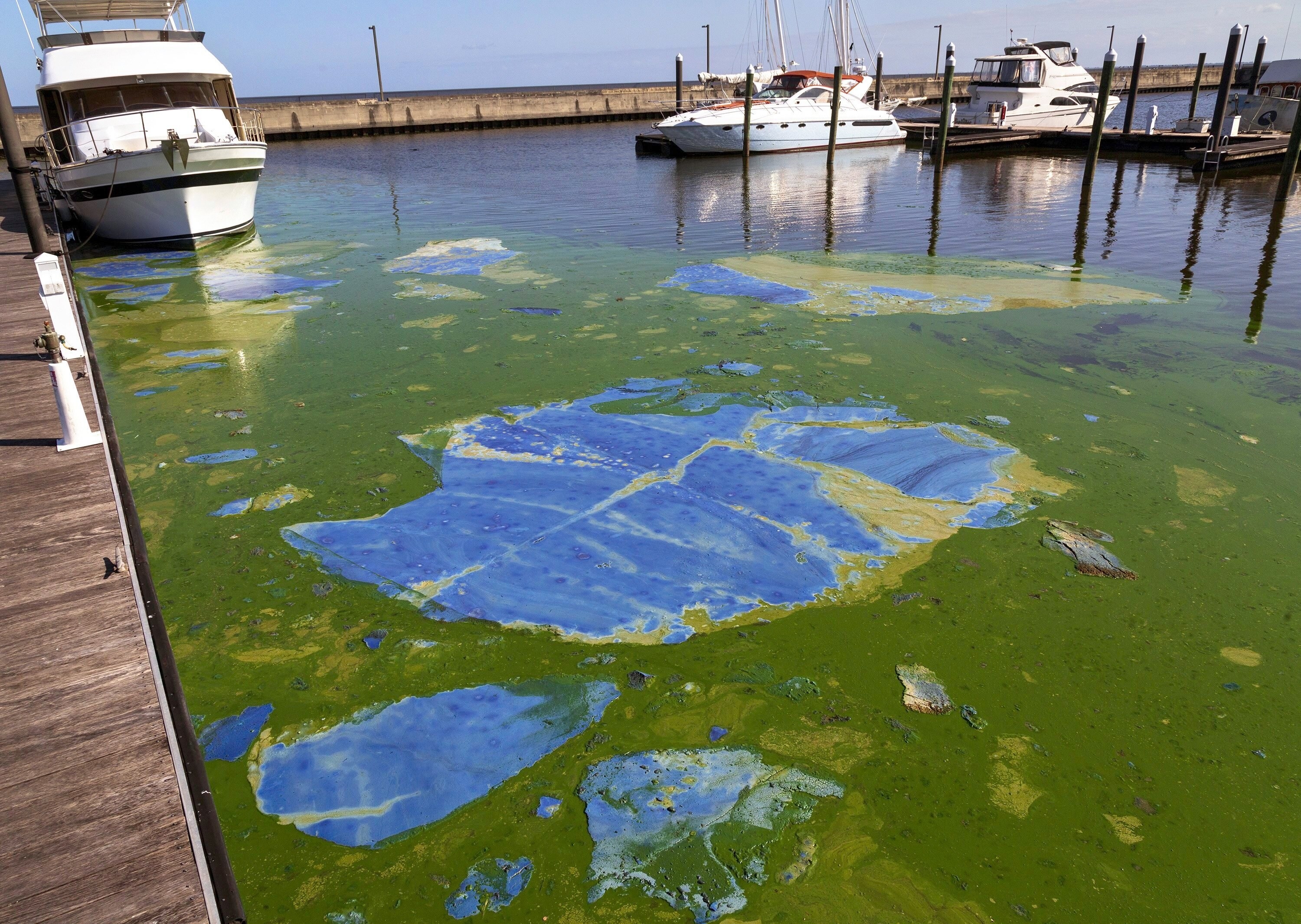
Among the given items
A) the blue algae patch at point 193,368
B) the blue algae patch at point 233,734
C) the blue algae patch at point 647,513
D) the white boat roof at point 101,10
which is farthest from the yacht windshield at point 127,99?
the blue algae patch at point 233,734

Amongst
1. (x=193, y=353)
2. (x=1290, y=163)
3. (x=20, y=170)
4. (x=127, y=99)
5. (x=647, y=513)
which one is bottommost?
(x=647, y=513)

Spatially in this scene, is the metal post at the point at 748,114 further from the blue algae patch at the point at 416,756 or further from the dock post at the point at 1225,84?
the blue algae patch at the point at 416,756

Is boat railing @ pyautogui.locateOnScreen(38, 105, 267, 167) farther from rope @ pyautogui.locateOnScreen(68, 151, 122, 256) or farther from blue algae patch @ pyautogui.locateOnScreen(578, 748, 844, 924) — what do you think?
blue algae patch @ pyautogui.locateOnScreen(578, 748, 844, 924)

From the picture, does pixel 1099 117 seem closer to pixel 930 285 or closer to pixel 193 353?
pixel 930 285

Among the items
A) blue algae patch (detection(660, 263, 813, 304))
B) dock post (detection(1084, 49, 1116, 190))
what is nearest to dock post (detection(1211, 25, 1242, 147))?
dock post (detection(1084, 49, 1116, 190))

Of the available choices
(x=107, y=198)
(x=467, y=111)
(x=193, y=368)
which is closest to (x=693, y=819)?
(x=193, y=368)

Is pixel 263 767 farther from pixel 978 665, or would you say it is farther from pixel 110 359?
pixel 110 359

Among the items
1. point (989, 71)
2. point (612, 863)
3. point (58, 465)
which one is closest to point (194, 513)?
point (58, 465)
